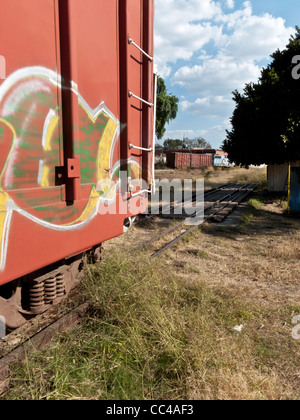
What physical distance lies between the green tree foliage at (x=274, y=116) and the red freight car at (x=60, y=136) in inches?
493

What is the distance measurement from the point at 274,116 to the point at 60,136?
14606 mm

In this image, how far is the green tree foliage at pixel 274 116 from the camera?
14.0 meters

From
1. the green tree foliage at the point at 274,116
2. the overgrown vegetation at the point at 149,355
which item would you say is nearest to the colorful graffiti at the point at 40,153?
the overgrown vegetation at the point at 149,355

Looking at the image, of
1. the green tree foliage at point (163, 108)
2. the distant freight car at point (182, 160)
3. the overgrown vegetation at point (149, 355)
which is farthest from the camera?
the distant freight car at point (182, 160)

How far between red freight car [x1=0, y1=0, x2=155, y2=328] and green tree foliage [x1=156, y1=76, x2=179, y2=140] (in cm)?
3572

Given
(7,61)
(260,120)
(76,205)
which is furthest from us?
(260,120)

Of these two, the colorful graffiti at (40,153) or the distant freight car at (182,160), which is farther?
the distant freight car at (182,160)

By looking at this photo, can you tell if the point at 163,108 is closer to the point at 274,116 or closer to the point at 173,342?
the point at 274,116

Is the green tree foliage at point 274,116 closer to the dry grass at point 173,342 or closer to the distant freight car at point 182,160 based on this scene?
the dry grass at point 173,342

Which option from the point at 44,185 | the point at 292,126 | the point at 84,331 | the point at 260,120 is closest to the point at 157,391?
the point at 84,331

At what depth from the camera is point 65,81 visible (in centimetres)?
223

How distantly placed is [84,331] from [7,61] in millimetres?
2467

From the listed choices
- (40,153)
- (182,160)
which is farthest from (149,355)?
(182,160)
